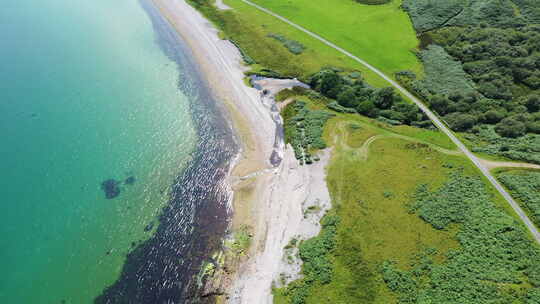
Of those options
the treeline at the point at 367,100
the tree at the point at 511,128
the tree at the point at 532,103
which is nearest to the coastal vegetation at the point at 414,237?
the treeline at the point at 367,100

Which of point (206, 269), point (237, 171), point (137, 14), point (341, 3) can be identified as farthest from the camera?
point (341, 3)

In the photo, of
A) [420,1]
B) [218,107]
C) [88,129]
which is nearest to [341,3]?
[420,1]

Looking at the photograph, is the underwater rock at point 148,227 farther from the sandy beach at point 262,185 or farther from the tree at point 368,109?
the tree at point 368,109

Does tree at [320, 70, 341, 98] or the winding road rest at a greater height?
tree at [320, 70, 341, 98]

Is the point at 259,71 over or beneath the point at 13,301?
over

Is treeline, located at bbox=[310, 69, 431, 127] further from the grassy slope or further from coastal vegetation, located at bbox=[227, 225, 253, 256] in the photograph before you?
coastal vegetation, located at bbox=[227, 225, 253, 256]

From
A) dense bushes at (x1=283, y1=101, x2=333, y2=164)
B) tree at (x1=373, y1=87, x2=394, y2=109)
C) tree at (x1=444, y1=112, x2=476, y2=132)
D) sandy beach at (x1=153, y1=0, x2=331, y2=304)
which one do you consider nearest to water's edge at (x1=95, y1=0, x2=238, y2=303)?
sandy beach at (x1=153, y1=0, x2=331, y2=304)

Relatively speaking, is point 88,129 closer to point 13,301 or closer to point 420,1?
point 13,301
